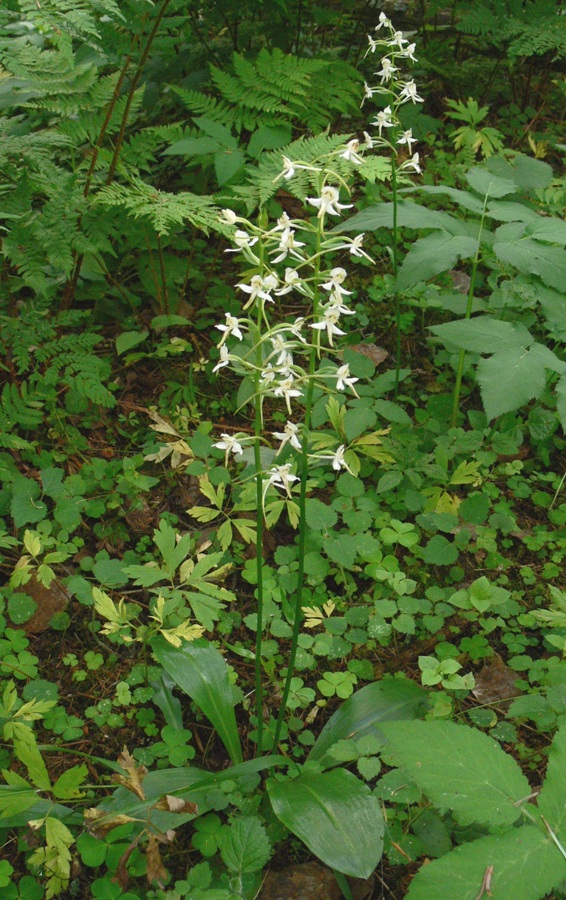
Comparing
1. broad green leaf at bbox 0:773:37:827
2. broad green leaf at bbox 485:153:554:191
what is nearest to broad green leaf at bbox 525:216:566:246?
broad green leaf at bbox 485:153:554:191

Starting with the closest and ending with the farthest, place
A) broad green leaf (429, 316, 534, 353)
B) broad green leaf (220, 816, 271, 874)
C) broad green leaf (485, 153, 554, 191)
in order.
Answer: broad green leaf (220, 816, 271, 874) < broad green leaf (429, 316, 534, 353) < broad green leaf (485, 153, 554, 191)

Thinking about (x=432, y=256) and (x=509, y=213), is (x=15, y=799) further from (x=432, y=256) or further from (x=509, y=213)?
(x=509, y=213)

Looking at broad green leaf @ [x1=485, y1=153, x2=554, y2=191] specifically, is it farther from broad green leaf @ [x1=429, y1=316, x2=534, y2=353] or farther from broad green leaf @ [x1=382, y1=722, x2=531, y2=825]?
broad green leaf @ [x1=382, y1=722, x2=531, y2=825]

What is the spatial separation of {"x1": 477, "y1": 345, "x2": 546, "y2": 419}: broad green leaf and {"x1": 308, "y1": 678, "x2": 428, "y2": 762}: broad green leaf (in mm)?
900

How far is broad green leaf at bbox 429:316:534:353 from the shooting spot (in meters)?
2.47

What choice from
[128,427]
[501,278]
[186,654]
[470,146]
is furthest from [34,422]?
[470,146]

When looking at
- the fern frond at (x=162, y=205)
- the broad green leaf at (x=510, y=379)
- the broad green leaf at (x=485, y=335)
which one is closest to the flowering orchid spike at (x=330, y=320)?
the broad green leaf at (x=510, y=379)

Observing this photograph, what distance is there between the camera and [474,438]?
2.98 m

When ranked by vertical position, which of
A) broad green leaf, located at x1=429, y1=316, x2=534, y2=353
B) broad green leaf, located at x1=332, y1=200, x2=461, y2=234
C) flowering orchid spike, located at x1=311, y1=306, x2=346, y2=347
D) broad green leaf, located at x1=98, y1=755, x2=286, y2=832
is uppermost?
flowering orchid spike, located at x1=311, y1=306, x2=346, y2=347

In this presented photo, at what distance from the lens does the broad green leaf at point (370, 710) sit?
6.95 ft

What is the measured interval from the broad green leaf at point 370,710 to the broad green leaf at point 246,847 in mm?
→ 393

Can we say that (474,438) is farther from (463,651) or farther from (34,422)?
(34,422)

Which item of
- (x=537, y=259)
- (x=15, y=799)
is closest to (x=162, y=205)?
(x=537, y=259)

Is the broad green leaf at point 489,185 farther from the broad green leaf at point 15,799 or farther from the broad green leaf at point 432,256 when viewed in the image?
the broad green leaf at point 15,799
